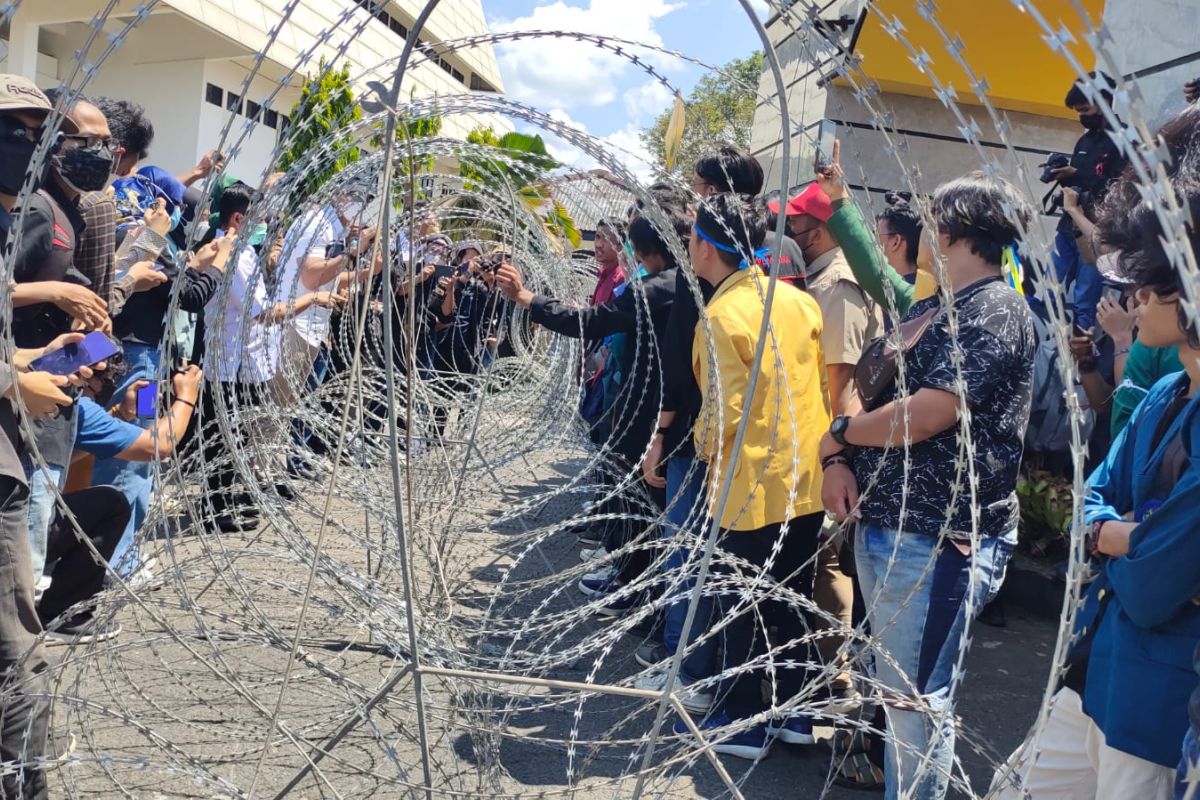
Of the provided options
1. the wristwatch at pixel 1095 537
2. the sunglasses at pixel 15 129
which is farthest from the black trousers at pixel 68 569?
the wristwatch at pixel 1095 537

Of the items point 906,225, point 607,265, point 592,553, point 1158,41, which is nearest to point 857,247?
point 906,225

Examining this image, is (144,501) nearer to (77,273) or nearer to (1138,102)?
(77,273)

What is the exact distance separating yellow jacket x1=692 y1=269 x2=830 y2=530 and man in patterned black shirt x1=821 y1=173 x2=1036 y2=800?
2.16ft

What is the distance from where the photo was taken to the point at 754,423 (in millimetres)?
3465

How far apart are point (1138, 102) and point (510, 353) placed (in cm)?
1283

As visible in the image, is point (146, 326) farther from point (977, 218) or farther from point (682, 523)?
point (977, 218)

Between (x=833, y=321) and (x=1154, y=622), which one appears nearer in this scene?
(x=1154, y=622)

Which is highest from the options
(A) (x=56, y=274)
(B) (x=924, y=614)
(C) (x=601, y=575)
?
(A) (x=56, y=274)

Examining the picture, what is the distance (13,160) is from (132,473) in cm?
209

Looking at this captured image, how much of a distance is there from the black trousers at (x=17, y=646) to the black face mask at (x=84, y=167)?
1523 mm

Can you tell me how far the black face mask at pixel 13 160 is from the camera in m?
3.03

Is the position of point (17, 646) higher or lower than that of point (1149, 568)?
lower

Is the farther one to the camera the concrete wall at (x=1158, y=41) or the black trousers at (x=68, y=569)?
the concrete wall at (x=1158, y=41)

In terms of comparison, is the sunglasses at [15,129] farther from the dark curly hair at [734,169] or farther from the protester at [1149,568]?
the protester at [1149,568]
